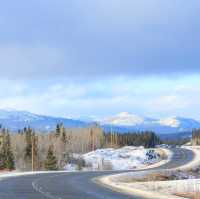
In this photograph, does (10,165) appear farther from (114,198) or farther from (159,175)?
(114,198)

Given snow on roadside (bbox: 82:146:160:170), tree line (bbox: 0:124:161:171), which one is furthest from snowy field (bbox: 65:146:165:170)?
tree line (bbox: 0:124:161:171)

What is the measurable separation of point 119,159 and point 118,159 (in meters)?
0.27

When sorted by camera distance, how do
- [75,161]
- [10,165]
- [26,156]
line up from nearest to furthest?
[10,165] → [26,156] → [75,161]

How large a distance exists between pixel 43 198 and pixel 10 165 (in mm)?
79100

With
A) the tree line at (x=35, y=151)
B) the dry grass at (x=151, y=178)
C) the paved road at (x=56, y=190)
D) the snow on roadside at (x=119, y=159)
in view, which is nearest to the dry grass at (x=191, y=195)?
the paved road at (x=56, y=190)

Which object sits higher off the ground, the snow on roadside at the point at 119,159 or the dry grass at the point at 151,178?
the dry grass at the point at 151,178

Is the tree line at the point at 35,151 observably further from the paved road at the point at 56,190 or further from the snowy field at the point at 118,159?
the paved road at the point at 56,190

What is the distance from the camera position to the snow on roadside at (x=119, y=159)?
438 ft

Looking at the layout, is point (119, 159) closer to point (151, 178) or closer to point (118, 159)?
point (118, 159)

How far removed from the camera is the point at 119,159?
147 m

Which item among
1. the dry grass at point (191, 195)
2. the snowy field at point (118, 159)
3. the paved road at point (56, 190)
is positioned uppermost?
the dry grass at point (191, 195)

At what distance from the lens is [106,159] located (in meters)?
145

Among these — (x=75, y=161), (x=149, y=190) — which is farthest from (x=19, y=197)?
(x=75, y=161)

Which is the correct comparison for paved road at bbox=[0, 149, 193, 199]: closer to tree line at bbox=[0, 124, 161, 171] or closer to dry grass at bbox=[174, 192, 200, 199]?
dry grass at bbox=[174, 192, 200, 199]
